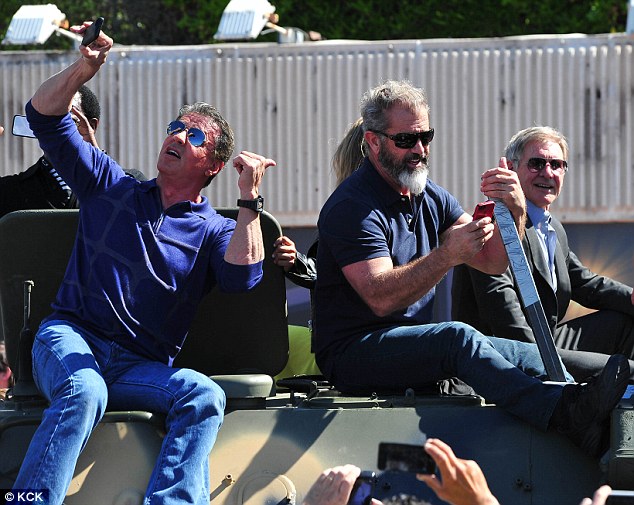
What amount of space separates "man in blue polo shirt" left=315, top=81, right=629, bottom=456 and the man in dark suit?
30 centimetres

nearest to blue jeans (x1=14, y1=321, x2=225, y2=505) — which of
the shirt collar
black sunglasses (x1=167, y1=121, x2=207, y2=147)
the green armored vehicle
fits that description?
the green armored vehicle

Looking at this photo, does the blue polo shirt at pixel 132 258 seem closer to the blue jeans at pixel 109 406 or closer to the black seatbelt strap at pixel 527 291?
the blue jeans at pixel 109 406

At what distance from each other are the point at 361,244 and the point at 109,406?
1.05 metres

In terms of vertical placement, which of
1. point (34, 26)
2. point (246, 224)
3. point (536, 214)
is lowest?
point (536, 214)

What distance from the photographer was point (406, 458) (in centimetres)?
314

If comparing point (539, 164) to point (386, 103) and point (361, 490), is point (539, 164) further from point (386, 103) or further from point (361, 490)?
point (361, 490)

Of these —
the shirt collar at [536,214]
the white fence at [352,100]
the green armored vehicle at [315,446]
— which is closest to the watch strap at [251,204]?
the green armored vehicle at [315,446]

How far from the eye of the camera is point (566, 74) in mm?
9219

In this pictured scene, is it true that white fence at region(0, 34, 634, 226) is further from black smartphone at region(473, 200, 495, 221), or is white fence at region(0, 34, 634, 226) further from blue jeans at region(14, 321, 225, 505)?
blue jeans at region(14, 321, 225, 505)

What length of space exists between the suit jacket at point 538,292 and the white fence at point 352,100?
3.16 metres

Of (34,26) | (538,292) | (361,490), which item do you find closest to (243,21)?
(34,26)

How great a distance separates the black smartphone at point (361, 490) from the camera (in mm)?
3328

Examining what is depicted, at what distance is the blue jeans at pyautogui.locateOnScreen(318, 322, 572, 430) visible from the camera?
4449mm

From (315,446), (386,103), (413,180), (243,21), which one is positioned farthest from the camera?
(243,21)
